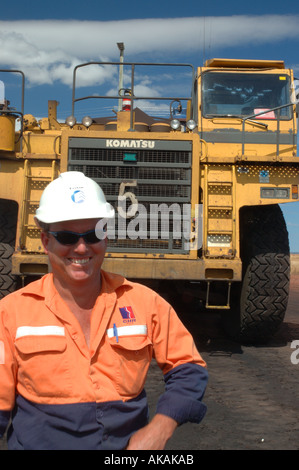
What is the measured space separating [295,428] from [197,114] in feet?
16.9

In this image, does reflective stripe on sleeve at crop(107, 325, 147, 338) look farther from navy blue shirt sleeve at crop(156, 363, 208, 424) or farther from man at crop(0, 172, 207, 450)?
navy blue shirt sleeve at crop(156, 363, 208, 424)

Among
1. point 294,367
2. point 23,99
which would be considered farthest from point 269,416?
point 23,99

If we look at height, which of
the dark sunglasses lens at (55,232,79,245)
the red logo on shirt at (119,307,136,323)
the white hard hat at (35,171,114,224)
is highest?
the white hard hat at (35,171,114,224)

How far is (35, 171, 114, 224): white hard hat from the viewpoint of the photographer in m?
2.65

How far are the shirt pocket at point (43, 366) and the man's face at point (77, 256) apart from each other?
0.31 meters

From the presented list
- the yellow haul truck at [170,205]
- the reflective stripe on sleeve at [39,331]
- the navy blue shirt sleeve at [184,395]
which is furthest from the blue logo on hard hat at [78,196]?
the yellow haul truck at [170,205]

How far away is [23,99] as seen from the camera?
7805 millimetres

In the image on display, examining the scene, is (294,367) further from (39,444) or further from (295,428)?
(39,444)

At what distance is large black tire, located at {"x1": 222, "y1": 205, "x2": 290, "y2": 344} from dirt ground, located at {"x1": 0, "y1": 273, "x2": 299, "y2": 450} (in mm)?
369

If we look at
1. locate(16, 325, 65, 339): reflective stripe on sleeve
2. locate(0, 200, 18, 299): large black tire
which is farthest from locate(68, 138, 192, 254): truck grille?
locate(16, 325, 65, 339): reflective stripe on sleeve

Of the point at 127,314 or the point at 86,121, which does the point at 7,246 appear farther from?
the point at 127,314

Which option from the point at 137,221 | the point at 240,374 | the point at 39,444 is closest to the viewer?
the point at 39,444

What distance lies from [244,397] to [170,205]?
104 inches

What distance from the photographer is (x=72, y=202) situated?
2656mm
